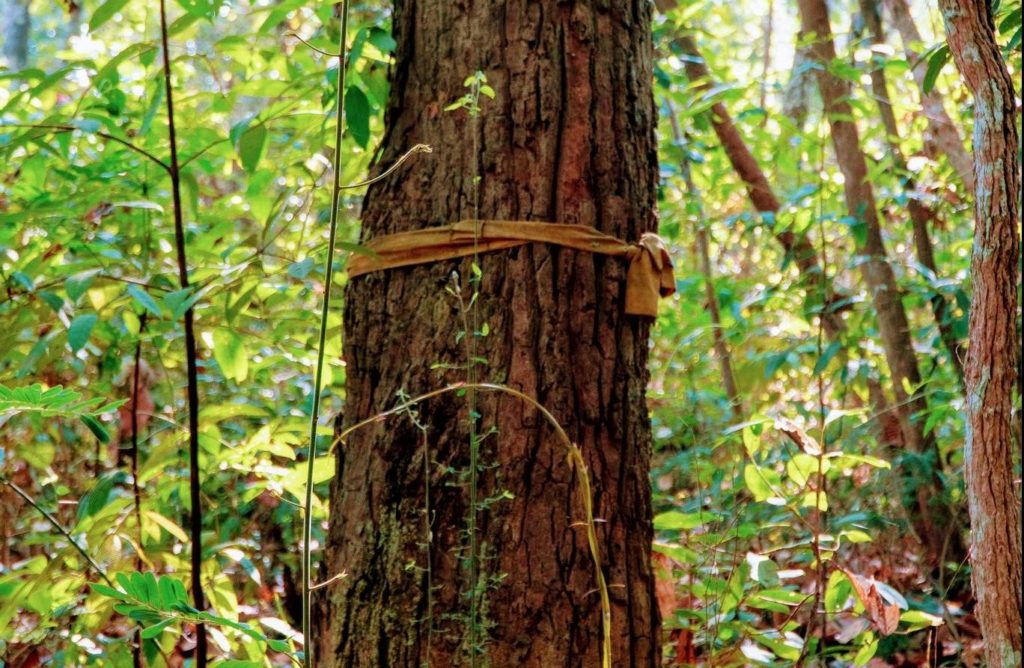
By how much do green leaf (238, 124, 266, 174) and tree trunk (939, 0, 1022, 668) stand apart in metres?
1.25

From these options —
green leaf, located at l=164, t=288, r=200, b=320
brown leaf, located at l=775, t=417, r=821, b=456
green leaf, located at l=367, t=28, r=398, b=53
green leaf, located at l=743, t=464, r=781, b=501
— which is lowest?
green leaf, located at l=743, t=464, r=781, b=501

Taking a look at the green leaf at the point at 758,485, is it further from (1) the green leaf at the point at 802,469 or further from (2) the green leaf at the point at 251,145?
(2) the green leaf at the point at 251,145

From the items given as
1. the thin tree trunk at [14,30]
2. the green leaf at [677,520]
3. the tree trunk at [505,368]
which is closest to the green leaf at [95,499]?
the tree trunk at [505,368]

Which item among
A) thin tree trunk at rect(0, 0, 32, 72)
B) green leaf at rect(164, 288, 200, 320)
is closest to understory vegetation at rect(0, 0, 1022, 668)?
green leaf at rect(164, 288, 200, 320)

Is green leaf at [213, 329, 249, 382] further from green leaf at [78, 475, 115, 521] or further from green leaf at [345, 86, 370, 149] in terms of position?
green leaf at [345, 86, 370, 149]

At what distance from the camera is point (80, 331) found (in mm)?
1541

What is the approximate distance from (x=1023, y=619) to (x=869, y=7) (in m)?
2.87

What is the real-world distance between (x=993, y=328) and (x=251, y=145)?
136 cm

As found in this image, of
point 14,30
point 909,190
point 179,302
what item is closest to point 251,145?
point 179,302

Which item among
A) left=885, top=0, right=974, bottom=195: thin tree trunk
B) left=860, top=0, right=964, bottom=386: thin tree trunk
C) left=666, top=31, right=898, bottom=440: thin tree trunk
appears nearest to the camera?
left=885, top=0, right=974, bottom=195: thin tree trunk

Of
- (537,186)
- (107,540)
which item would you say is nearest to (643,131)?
(537,186)

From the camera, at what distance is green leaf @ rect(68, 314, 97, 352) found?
4.95 ft

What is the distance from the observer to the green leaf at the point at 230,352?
1967 millimetres

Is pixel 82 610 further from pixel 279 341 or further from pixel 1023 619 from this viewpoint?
pixel 1023 619
